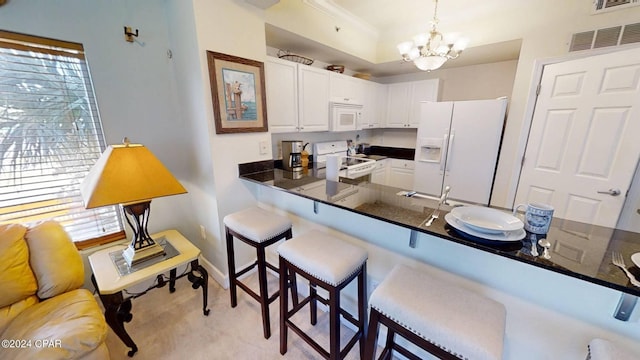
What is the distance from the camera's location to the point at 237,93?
6.20ft

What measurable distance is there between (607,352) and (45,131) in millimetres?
3111

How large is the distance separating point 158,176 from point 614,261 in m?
2.22

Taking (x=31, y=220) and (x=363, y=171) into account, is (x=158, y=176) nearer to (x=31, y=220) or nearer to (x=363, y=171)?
(x=31, y=220)

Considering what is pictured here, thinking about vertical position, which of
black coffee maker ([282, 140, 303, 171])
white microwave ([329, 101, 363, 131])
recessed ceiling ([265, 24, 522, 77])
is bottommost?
black coffee maker ([282, 140, 303, 171])

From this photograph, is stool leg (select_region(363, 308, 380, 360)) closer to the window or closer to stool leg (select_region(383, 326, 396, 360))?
stool leg (select_region(383, 326, 396, 360))

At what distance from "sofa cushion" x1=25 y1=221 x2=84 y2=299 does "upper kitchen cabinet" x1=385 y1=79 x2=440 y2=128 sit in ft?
13.2

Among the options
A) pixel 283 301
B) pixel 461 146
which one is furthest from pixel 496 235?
pixel 461 146

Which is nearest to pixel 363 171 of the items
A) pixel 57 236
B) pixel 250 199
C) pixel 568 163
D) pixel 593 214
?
pixel 250 199

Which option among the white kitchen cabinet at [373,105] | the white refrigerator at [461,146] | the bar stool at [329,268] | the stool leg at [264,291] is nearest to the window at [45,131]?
the stool leg at [264,291]

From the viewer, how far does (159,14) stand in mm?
1903

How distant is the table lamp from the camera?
128cm

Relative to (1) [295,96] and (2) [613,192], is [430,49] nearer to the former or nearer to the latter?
(1) [295,96]

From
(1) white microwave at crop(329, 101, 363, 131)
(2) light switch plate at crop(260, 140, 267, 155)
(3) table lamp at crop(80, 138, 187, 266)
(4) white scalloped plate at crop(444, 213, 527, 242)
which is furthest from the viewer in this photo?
(1) white microwave at crop(329, 101, 363, 131)

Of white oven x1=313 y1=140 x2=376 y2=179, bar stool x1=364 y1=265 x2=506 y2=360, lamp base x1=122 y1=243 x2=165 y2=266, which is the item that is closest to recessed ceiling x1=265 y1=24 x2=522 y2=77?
A: white oven x1=313 y1=140 x2=376 y2=179
